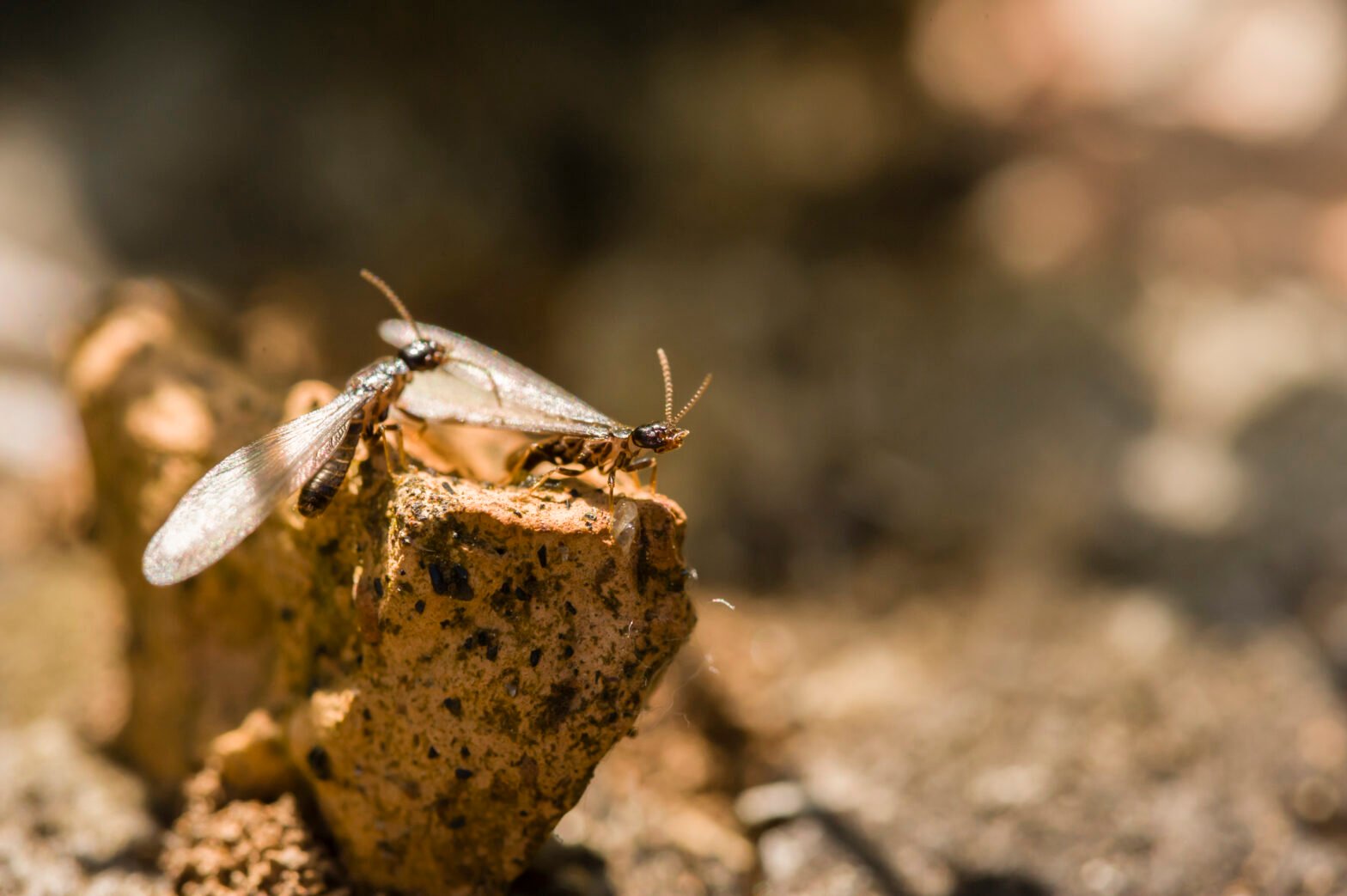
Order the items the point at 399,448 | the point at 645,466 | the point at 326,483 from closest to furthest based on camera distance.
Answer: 1. the point at 326,483
2. the point at 399,448
3. the point at 645,466

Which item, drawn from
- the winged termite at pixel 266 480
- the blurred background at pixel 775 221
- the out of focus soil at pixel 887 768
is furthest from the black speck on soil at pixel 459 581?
the blurred background at pixel 775 221

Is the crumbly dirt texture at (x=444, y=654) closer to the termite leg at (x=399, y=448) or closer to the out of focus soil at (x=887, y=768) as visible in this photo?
the termite leg at (x=399, y=448)

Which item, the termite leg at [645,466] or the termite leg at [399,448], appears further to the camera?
the termite leg at [645,466]

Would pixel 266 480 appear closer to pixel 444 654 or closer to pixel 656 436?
pixel 444 654

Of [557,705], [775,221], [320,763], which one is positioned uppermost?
[775,221]

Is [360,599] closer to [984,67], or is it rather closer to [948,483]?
[948,483]

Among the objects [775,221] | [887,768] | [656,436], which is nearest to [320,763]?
[656,436]

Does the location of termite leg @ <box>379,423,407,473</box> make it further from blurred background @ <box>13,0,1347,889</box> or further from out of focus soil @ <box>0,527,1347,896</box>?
blurred background @ <box>13,0,1347,889</box>

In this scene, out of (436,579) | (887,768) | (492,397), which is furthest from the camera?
(887,768)
